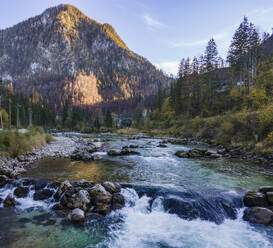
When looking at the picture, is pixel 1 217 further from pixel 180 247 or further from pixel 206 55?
pixel 206 55

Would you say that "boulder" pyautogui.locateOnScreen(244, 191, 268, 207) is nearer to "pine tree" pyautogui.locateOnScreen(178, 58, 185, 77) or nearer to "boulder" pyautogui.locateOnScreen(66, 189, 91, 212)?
"boulder" pyautogui.locateOnScreen(66, 189, 91, 212)

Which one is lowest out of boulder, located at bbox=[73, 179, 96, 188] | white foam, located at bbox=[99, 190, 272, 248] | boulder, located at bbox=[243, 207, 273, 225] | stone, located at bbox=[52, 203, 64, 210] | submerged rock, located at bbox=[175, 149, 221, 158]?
white foam, located at bbox=[99, 190, 272, 248]

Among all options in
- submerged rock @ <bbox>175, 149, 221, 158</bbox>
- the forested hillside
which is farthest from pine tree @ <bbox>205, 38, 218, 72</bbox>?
submerged rock @ <bbox>175, 149, 221, 158</bbox>

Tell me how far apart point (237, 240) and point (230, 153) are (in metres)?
14.9

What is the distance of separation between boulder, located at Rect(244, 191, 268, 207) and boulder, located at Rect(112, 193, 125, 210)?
5850mm

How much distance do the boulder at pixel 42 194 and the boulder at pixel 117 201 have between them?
3421mm

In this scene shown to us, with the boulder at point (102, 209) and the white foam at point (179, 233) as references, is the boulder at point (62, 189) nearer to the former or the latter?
the boulder at point (102, 209)

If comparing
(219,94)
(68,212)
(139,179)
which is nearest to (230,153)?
(139,179)

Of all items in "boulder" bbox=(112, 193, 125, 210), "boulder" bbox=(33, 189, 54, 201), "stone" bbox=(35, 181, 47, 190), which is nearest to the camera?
"boulder" bbox=(112, 193, 125, 210)

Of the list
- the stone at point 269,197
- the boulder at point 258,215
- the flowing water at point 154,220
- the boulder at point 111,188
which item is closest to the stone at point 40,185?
the flowing water at point 154,220

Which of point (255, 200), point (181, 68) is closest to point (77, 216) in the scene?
point (255, 200)

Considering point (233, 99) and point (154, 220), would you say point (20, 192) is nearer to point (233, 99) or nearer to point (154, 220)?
point (154, 220)

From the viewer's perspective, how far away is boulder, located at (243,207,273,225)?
23.5 ft

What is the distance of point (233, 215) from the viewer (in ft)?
25.4
